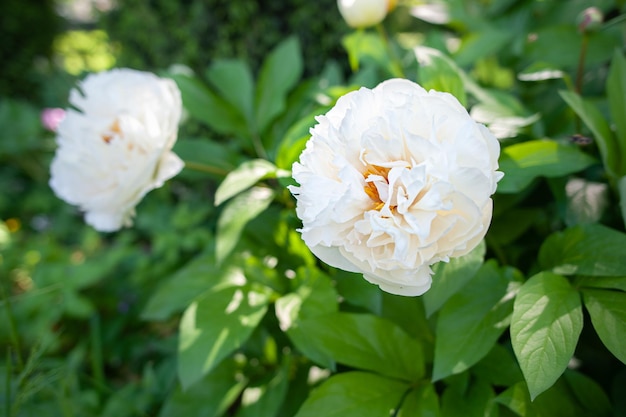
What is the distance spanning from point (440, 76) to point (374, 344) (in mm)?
450

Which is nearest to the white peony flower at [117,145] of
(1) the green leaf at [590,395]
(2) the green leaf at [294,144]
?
(2) the green leaf at [294,144]

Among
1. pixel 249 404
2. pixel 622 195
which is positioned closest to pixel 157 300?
pixel 249 404

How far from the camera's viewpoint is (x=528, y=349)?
62 cm

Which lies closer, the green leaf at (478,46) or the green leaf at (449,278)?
the green leaf at (449,278)

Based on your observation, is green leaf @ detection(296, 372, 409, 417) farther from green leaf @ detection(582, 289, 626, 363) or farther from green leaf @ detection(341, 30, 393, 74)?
green leaf @ detection(341, 30, 393, 74)

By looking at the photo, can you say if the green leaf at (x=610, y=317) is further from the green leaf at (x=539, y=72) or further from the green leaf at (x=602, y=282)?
the green leaf at (x=539, y=72)

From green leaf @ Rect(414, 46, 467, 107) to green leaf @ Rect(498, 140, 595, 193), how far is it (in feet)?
0.39

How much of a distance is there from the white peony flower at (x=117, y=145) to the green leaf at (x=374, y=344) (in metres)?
0.38

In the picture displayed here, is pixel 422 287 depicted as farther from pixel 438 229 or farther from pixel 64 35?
pixel 64 35

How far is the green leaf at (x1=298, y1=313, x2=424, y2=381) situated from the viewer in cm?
78

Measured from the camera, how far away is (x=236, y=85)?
118 centimetres

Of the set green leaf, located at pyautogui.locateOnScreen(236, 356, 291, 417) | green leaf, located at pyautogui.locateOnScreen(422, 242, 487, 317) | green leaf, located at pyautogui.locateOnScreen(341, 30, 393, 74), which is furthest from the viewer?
green leaf, located at pyautogui.locateOnScreen(341, 30, 393, 74)

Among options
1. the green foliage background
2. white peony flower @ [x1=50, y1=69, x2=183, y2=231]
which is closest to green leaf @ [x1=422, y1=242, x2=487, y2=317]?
the green foliage background

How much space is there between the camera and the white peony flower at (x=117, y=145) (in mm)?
873
